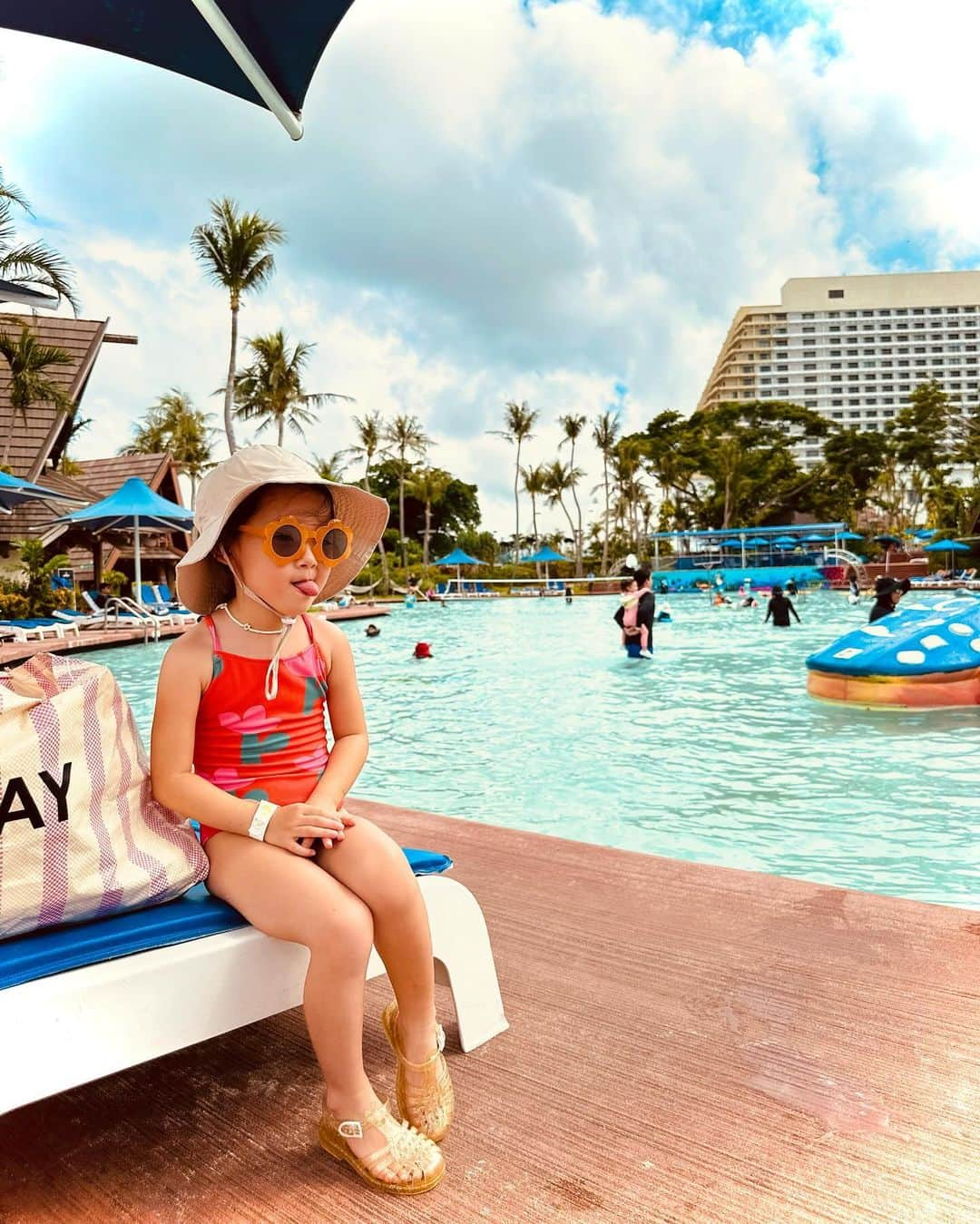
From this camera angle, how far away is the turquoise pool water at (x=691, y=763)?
4785mm

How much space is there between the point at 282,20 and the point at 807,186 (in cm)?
17133

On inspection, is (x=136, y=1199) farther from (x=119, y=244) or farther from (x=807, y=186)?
(x=807, y=186)

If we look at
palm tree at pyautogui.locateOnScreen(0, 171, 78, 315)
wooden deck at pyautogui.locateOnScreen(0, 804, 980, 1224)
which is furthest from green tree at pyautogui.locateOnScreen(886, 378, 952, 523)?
wooden deck at pyautogui.locateOnScreen(0, 804, 980, 1224)

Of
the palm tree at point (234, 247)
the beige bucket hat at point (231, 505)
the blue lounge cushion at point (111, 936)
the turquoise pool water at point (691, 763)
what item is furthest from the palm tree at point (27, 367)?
the blue lounge cushion at point (111, 936)

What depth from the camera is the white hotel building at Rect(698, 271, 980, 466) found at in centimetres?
12131

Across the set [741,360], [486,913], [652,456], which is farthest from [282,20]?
[741,360]

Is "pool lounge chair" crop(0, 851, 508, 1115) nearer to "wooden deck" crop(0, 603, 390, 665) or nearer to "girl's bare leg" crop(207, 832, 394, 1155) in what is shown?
"girl's bare leg" crop(207, 832, 394, 1155)

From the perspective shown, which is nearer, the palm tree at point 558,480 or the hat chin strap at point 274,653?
the hat chin strap at point 274,653

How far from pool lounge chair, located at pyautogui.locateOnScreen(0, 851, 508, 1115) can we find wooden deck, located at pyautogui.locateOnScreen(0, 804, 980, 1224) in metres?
0.04

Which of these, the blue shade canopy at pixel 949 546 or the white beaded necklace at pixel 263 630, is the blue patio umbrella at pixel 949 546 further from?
the white beaded necklace at pixel 263 630

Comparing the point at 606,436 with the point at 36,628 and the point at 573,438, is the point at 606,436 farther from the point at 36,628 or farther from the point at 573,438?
the point at 36,628

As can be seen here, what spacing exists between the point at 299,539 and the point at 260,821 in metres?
0.51

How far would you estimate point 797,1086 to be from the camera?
5.81 ft

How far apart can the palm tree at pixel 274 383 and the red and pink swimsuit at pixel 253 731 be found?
3258 cm
